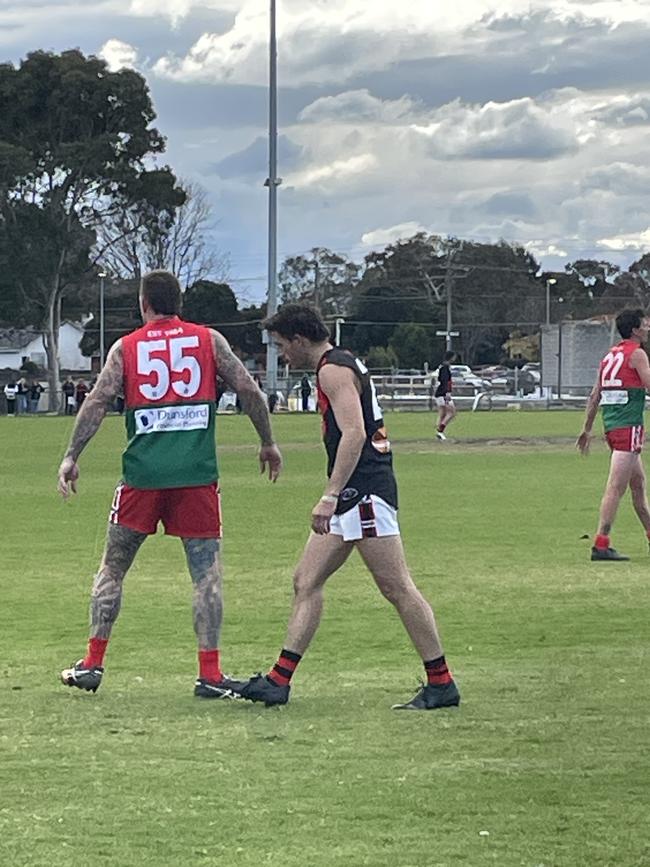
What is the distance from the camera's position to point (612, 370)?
47.4 feet

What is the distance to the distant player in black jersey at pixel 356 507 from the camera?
26.6ft

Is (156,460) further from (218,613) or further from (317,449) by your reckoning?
(317,449)

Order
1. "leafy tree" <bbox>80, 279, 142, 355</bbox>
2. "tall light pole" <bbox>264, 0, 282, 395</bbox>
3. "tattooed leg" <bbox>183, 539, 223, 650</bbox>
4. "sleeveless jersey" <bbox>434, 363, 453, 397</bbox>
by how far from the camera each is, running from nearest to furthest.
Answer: "tattooed leg" <bbox>183, 539, 223, 650</bbox>, "sleeveless jersey" <bbox>434, 363, 453, 397</bbox>, "tall light pole" <bbox>264, 0, 282, 395</bbox>, "leafy tree" <bbox>80, 279, 142, 355</bbox>

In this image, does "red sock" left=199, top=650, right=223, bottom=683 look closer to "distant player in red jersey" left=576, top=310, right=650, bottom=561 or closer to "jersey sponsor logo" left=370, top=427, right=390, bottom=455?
"jersey sponsor logo" left=370, top=427, right=390, bottom=455

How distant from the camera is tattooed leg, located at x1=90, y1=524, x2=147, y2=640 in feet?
28.7

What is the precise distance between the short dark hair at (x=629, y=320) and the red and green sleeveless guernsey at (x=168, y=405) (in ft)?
20.8

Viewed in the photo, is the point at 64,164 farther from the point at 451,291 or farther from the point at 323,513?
the point at 323,513

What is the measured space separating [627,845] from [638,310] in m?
9.04

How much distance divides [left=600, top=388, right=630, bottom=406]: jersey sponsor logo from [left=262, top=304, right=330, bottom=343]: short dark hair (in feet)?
21.9

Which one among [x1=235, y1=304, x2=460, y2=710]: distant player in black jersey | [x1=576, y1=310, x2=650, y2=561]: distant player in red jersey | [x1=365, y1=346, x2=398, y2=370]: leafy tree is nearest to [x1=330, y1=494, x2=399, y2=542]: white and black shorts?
[x1=235, y1=304, x2=460, y2=710]: distant player in black jersey

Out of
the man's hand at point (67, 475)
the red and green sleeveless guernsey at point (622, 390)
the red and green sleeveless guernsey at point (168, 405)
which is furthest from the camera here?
the red and green sleeveless guernsey at point (622, 390)

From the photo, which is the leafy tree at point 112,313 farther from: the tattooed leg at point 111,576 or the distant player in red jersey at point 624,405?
the tattooed leg at point 111,576

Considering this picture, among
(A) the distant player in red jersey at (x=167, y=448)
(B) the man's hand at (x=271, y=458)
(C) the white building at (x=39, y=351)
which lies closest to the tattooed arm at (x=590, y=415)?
(B) the man's hand at (x=271, y=458)

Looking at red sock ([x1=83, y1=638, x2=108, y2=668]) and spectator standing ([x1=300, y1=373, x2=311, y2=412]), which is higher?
red sock ([x1=83, y1=638, x2=108, y2=668])
